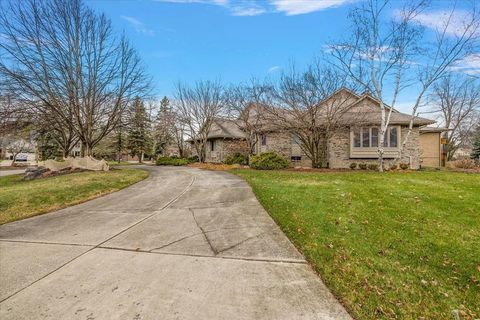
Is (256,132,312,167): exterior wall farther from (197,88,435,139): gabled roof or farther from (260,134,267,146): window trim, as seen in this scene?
(197,88,435,139): gabled roof

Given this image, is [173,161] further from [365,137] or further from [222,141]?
[365,137]

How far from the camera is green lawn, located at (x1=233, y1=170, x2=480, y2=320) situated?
Result: 2.71 metres

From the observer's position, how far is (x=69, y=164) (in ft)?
49.9

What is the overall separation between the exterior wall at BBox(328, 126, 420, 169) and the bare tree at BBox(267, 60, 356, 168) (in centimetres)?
170

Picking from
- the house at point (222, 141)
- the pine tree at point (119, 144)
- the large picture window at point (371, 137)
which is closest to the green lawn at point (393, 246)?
the large picture window at point (371, 137)

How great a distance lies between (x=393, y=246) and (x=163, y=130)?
30.6 metres

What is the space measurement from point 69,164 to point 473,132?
4273 centimetres

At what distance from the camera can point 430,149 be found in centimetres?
2284

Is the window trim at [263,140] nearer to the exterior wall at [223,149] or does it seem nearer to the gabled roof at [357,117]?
the exterior wall at [223,149]

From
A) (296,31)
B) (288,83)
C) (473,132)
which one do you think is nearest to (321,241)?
(296,31)

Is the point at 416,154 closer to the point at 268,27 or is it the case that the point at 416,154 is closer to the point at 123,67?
the point at 268,27

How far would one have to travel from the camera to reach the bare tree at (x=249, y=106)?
19.5 meters

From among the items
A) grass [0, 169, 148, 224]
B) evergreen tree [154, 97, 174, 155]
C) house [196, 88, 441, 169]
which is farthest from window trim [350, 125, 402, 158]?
evergreen tree [154, 97, 174, 155]

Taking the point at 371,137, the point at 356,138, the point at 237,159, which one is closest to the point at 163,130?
the point at 237,159
